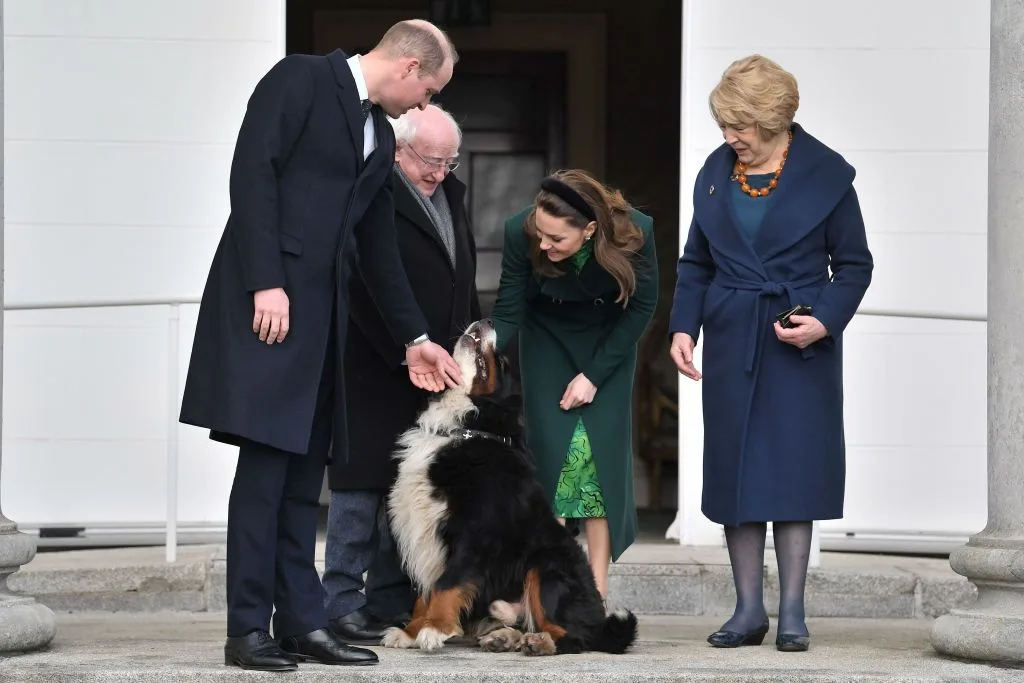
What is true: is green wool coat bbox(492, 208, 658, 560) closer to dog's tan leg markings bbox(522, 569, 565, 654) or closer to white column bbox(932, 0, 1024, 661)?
dog's tan leg markings bbox(522, 569, 565, 654)

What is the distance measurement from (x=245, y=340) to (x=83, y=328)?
10.4 ft

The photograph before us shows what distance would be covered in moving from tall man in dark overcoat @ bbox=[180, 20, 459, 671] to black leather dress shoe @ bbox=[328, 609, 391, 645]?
1.78 ft

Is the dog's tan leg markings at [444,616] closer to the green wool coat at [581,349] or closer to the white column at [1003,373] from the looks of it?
the green wool coat at [581,349]

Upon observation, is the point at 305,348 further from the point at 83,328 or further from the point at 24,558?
the point at 83,328

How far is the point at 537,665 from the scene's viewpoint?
416cm

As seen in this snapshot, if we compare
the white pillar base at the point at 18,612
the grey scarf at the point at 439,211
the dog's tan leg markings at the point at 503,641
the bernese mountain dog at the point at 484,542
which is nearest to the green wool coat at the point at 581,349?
the grey scarf at the point at 439,211

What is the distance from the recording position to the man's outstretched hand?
4.48 metres

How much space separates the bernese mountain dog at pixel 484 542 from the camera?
445 centimetres

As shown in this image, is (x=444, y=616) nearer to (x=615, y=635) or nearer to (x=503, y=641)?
(x=503, y=641)

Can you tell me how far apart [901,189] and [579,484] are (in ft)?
9.45

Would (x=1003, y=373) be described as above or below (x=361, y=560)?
above

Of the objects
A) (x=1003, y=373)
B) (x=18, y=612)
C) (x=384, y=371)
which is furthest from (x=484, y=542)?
(x=1003, y=373)

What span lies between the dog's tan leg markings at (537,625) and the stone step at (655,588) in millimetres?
1533

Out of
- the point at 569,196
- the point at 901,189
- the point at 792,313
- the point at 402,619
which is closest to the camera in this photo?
the point at 792,313
